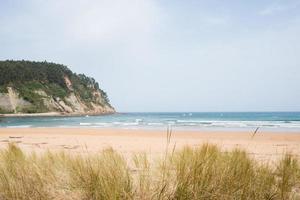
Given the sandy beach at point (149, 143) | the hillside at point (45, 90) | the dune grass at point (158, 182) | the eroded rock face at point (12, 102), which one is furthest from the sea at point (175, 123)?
the hillside at point (45, 90)

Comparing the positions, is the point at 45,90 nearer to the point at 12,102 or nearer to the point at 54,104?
the point at 54,104

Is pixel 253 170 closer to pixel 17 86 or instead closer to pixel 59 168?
pixel 59 168

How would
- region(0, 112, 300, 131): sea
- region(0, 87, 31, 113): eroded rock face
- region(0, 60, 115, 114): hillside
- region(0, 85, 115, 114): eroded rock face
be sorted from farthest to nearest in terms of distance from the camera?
region(0, 60, 115, 114): hillside
region(0, 85, 115, 114): eroded rock face
region(0, 87, 31, 113): eroded rock face
region(0, 112, 300, 131): sea

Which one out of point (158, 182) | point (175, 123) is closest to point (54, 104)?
point (175, 123)

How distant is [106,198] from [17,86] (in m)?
83.4

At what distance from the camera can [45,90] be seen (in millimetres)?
86562

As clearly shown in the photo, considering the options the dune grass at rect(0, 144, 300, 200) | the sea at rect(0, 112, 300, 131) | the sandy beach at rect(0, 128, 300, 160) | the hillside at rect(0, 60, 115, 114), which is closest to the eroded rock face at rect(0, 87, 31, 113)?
the hillside at rect(0, 60, 115, 114)

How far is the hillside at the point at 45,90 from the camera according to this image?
77.4 meters

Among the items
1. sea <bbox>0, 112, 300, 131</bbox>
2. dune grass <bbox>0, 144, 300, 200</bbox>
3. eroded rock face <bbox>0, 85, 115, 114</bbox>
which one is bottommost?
sea <bbox>0, 112, 300, 131</bbox>

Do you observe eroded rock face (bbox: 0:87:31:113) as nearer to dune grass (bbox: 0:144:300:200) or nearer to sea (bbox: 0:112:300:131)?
sea (bbox: 0:112:300:131)

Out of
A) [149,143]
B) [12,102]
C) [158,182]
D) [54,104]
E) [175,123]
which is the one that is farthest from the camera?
[54,104]

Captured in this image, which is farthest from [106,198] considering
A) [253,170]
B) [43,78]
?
[43,78]

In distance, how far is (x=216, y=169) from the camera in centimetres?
380

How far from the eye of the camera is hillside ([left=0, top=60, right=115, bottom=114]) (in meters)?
77.4
